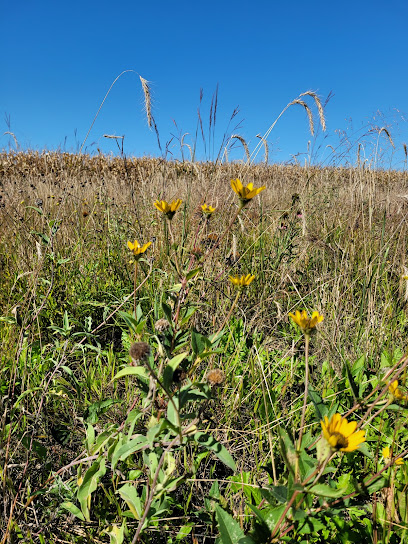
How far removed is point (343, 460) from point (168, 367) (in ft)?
2.41

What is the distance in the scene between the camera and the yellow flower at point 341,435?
53 centimetres

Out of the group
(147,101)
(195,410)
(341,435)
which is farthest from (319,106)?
(341,435)

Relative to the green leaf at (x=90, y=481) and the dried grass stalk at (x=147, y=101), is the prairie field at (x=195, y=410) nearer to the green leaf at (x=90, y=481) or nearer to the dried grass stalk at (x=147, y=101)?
the green leaf at (x=90, y=481)

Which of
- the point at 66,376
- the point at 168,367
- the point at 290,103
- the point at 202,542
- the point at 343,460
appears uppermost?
the point at 290,103

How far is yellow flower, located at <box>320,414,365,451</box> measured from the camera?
20.9 inches

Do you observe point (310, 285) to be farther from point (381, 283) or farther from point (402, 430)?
point (402, 430)

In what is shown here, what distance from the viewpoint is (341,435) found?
21.6 inches

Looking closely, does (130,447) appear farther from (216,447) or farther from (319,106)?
(319,106)

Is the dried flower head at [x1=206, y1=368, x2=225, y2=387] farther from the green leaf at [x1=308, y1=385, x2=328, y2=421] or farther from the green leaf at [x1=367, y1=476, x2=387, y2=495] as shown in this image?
the green leaf at [x1=367, y1=476, x2=387, y2=495]

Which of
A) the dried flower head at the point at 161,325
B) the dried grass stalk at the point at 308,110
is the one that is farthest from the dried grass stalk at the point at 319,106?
the dried flower head at the point at 161,325

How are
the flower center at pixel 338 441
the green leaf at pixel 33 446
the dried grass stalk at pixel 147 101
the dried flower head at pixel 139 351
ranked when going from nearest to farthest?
the flower center at pixel 338 441 < the dried flower head at pixel 139 351 < the green leaf at pixel 33 446 < the dried grass stalk at pixel 147 101

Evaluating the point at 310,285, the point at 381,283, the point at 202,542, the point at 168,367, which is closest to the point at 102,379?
the point at 202,542

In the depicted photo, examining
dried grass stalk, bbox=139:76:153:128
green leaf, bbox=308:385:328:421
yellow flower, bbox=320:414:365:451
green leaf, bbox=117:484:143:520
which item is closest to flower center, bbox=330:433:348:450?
yellow flower, bbox=320:414:365:451

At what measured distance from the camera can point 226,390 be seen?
4.40 ft
